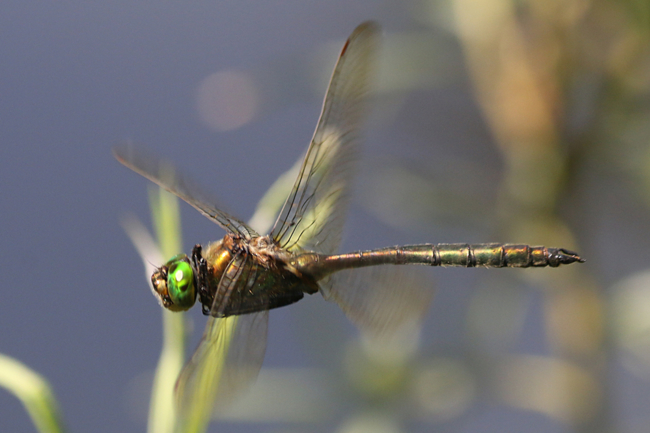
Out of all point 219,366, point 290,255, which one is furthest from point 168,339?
point 290,255

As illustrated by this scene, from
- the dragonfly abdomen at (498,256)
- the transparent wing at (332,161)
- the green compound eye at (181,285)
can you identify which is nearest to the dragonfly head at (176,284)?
the green compound eye at (181,285)

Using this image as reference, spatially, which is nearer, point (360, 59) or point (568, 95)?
point (360, 59)

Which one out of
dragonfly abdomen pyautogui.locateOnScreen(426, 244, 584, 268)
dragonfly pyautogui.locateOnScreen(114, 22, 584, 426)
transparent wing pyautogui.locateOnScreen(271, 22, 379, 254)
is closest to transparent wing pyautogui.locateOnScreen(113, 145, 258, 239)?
dragonfly pyautogui.locateOnScreen(114, 22, 584, 426)

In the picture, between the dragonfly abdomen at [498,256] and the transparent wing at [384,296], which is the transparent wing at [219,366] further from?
the dragonfly abdomen at [498,256]

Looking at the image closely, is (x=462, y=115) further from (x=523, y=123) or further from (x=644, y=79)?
(x=644, y=79)

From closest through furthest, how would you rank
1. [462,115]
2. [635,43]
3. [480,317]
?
[635,43] < [480,317] < [462,115]

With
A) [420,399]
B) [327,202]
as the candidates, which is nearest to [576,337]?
[420,399]
